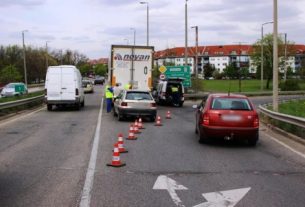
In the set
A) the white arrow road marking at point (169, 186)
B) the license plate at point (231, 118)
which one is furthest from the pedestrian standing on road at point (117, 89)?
the white arrow road marking at point (169, 186)

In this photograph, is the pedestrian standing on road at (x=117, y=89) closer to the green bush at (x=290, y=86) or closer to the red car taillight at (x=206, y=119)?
the red car taillight at (x=206, y=119)

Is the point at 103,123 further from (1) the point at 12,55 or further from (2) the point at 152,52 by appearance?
(1) the point at 12,55

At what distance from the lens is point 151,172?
9.42 metres

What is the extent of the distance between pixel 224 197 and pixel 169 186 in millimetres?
1077

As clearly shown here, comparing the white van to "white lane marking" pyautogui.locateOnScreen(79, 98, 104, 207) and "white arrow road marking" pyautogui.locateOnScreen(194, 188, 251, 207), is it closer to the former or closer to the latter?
"white lane marking" pyautogui.locateOnScreen(79, 98, 104, 207)

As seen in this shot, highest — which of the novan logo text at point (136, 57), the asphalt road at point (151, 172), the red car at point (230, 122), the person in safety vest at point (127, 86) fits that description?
the novan logo text at point (136, 57)

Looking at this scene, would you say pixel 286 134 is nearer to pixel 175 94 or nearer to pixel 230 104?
pixel 230 104

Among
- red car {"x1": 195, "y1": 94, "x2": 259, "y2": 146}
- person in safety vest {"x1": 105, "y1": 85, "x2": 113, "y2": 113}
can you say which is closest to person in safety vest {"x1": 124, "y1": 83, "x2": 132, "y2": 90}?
person in safety vest {"x1": 105, "y1": 85, "x2": 113, "y2": 113}

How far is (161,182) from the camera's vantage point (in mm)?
8477

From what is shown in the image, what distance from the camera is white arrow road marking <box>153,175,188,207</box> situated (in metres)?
7.34

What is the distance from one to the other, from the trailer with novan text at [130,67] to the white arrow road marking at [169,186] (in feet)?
64.3

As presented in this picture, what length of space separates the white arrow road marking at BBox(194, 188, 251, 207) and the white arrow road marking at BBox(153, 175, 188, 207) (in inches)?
16.9

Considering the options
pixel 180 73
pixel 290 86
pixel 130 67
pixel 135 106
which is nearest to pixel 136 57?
pixel 130 67

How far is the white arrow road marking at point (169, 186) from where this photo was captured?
7339 millimetres
